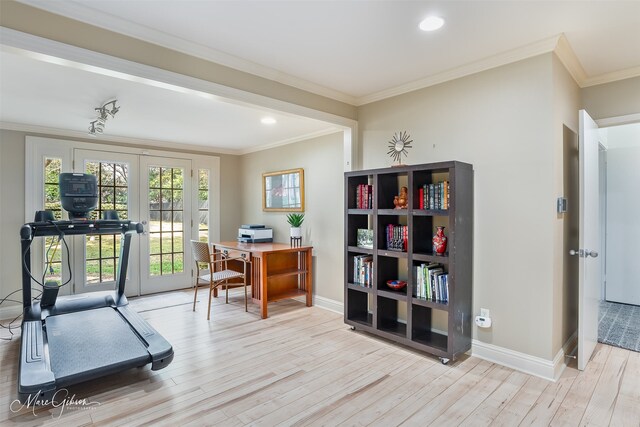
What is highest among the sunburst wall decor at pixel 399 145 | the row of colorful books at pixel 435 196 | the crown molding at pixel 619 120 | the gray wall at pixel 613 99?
the gray wall at pixel 613 99

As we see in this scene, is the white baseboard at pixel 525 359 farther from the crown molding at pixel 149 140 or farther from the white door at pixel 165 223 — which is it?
the white door at pixel 165 223

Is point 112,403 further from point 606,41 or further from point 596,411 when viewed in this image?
point 606,41

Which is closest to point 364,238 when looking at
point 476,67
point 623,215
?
point 476,67

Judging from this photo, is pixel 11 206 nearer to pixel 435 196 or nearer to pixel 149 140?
pixel 149 140

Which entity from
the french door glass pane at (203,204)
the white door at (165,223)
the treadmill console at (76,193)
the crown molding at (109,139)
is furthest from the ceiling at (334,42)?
the french door glass pane at (203,204)

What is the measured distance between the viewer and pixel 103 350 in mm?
2543

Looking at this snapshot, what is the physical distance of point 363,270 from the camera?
336 centimetres

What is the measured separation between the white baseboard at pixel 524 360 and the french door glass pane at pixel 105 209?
15.3 ft

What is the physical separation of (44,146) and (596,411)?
596cm

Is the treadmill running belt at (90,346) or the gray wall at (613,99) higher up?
the gray wall at (613,99)

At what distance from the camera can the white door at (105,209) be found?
4.61m

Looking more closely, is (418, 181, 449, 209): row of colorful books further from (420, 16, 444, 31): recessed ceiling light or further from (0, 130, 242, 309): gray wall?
(0, 130, 242, 309): gray wall

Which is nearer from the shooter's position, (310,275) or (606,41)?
(606,41)

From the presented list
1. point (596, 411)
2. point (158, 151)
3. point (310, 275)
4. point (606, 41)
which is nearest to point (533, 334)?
point (596, 411)
